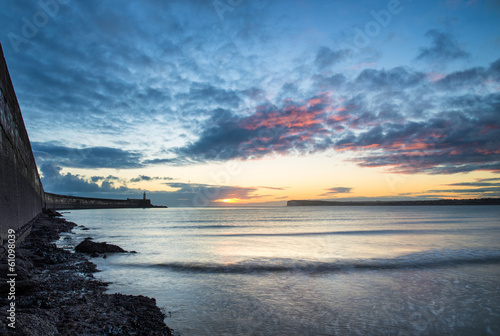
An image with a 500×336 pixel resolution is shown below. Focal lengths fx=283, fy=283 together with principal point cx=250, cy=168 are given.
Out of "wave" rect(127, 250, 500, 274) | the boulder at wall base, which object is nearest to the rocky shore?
"wave" rect(127, 250, 500, 274)

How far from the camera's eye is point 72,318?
5.01 m

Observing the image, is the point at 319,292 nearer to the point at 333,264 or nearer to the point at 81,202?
the point at 333,264

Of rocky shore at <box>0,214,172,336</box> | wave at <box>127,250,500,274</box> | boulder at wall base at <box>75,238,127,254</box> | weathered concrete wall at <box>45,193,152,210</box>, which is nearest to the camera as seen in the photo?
rocky shore at <box>0,214,172,336</box>

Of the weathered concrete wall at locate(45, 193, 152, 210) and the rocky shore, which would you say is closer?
the rocky shore

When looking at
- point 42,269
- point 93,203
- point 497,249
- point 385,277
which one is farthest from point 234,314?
point 93,203

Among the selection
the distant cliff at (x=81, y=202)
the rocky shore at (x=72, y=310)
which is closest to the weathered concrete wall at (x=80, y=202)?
the distant cliff at (x=81, y=202)

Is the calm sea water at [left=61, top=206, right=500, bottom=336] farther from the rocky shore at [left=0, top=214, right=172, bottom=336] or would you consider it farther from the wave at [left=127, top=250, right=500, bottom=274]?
the rocky shore at [left=0, top=214, right=172, bottom=336]

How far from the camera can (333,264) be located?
12.8 m

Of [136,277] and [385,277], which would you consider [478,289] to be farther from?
[136,277]

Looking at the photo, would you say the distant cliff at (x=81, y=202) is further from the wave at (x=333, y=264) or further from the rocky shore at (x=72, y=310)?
the rocky shore at (x=72, y=310)

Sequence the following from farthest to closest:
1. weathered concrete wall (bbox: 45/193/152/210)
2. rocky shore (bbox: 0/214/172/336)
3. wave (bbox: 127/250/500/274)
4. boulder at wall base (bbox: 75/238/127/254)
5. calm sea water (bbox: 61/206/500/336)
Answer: weathered concrete wall (bbox: 45/193/152/210) < boulder at wall base (bbox: 75/238/127/254) < wave (bbox: 127/250/500/274) < calm sea water (bbox: 61/206/500/336) < rocky shore (bbox: 0/214/172/336)

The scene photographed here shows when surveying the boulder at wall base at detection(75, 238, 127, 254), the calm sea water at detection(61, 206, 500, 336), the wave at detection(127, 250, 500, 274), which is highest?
the boulder at wall base at detection(75, 238, 127, 254)

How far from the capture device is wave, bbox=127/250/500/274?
38.4ft

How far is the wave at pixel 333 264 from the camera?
38.4 ft
